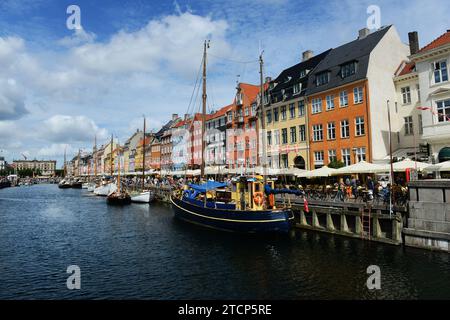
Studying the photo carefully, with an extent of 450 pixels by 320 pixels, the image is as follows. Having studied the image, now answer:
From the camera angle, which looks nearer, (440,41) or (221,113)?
(440,41)

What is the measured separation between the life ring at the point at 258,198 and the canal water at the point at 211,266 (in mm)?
2610

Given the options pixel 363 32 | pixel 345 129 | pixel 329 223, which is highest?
pixel 363 32

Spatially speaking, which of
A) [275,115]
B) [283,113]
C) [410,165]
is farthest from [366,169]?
[275,115]

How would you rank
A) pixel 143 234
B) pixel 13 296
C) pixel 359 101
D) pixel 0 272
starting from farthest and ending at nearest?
pixel 359 101 < pixel 143 234 < pixel 0 272 < pixel 13 296

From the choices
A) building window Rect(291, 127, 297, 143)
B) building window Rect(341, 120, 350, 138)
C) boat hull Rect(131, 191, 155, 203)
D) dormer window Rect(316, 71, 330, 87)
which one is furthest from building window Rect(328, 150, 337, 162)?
boat hull Rect(131, 191, 155, 203)

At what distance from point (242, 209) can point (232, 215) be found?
885 mm

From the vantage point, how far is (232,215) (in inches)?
995

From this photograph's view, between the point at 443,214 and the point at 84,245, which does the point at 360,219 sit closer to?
the point at 443,214

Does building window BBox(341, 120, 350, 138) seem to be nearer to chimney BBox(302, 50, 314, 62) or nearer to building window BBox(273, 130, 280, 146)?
building window BBox(273, 130, 280, 146)

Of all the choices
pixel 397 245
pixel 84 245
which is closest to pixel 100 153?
pixel 84 245

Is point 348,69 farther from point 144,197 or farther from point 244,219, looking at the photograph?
point 144,197

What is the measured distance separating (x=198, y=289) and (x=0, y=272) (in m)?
10.6
